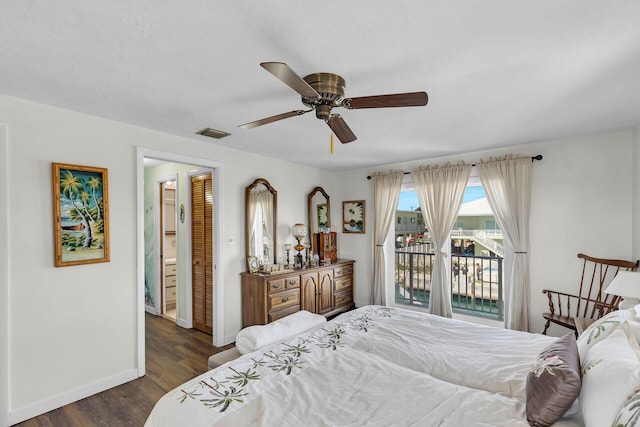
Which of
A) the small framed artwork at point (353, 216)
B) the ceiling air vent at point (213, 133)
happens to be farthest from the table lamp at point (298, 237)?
the ceiling air vent at point (213, 133)

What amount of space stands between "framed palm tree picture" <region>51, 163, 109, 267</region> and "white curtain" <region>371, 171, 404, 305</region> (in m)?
3.48

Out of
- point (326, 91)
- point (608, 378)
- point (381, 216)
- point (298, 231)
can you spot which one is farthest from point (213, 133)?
point (608, 378)

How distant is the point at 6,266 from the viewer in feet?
7.13

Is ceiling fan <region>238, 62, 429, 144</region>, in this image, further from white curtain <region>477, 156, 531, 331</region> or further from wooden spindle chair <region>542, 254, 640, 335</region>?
wooden spindle chair <region>542, 254, 640, 335</region>

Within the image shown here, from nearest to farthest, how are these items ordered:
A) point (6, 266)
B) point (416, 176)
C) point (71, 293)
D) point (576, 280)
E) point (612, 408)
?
point (612, 408)
point (6, 266)
point (71, 293)
point (576, 280)
point (416, 176)

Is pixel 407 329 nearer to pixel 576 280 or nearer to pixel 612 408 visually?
pixel 612 408

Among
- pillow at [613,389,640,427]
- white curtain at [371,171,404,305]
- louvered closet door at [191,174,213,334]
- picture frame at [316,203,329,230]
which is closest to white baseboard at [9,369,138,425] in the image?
louvered closet door at [191,174,213,334]

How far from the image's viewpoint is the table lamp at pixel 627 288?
2233 millimetres

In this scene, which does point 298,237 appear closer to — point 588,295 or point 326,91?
point 326,91

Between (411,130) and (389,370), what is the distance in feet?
7.29

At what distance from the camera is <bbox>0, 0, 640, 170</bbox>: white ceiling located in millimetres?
1316

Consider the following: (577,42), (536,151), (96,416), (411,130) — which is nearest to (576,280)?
(536,151)

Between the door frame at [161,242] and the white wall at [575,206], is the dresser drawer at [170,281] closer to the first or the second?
the door frame at [161,242]

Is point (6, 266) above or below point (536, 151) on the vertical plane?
below
